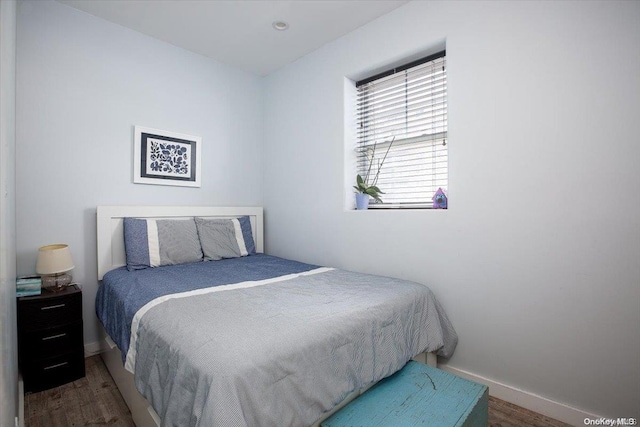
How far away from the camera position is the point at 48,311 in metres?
1.97

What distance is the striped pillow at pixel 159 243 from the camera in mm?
2363

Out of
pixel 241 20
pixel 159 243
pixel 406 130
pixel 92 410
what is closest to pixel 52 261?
pixel 159 243

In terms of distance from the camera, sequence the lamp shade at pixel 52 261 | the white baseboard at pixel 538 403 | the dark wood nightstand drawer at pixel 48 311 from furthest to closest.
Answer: the lamp shade at pixel 52 261 < the dark wood nightstand drawer at pixel 48 311 < the white baseboard at pixel 538 403

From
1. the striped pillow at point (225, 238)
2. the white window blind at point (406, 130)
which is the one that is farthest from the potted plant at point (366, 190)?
the striped pillow at point (225, 238)

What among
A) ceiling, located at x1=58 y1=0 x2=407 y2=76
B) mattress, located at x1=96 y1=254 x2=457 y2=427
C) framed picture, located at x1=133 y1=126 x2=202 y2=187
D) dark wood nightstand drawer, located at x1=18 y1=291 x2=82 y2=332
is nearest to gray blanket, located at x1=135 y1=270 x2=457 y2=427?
mattress, located at x1=96 y1=254 x2=457 y2=427

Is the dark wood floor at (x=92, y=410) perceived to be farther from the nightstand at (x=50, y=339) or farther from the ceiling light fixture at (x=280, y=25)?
the ceiling light fixture at (x=280, y=25)

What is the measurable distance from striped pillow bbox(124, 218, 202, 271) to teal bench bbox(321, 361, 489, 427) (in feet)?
6.02

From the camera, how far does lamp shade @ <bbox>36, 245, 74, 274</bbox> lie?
2041 mm

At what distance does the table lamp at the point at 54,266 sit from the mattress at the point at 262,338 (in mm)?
342

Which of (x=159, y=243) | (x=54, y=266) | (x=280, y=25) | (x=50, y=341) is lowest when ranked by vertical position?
(x=50, y=341)

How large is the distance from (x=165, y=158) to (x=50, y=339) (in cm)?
158

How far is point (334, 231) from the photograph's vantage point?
9.00ft

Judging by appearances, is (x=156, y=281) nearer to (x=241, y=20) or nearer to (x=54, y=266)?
(x=54, y=266)

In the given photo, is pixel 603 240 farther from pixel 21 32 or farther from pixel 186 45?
pixel 21 32
